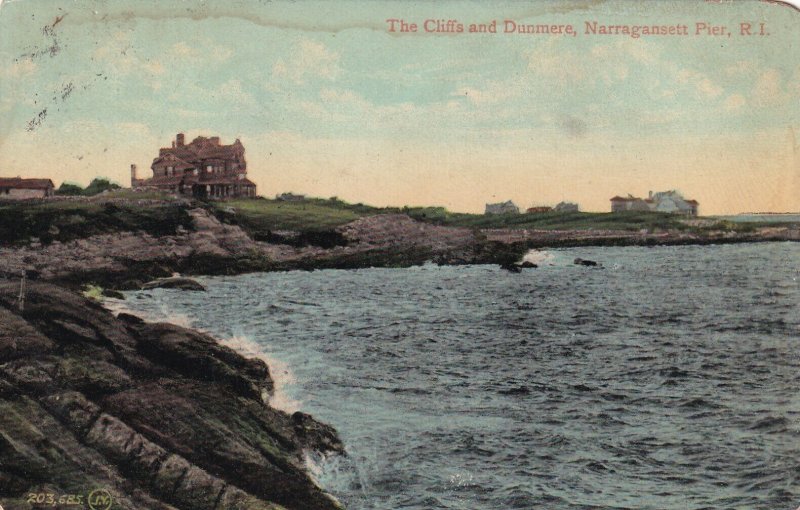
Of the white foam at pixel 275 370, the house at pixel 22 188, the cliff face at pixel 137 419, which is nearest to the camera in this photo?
the cliff face at pixel 137 419

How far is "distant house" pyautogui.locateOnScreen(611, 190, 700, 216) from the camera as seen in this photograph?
18.0ft

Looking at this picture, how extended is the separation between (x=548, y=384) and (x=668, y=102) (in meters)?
2.28

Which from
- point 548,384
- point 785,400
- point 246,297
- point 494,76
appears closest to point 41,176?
point 246,297

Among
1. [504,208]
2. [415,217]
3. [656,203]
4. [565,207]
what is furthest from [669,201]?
[415,217]

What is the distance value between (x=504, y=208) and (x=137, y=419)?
301 centimetres

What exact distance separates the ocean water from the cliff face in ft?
0.58

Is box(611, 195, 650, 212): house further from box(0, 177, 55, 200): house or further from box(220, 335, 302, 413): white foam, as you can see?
box(0, 177, 55, 200): house

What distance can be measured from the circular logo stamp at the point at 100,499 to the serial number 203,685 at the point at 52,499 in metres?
0.07

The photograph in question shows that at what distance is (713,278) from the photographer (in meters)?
5.45

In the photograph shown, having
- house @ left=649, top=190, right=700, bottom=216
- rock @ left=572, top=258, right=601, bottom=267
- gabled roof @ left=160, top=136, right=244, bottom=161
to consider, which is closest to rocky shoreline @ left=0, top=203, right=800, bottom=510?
gabled roof @ left=160, top=136, right=244, bottom=161

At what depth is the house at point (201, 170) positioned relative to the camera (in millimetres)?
5344

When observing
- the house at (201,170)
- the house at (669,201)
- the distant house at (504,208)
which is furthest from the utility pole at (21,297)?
the house at (669,201)

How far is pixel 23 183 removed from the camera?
17.5ft

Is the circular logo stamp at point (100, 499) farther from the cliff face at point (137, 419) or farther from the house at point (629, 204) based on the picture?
the house at point (629, 204)
